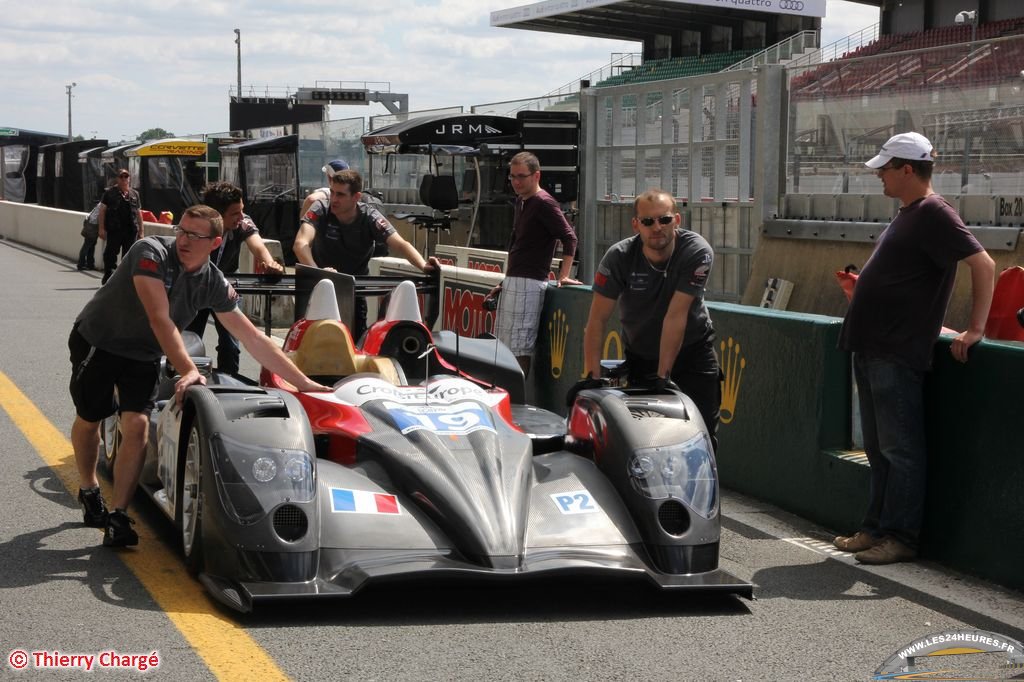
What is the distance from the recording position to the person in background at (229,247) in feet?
29.4

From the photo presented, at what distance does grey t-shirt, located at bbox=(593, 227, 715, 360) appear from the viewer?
6.81 metres

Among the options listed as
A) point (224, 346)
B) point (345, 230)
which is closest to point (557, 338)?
point (345, 230)

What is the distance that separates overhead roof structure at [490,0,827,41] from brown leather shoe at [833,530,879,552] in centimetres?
4443

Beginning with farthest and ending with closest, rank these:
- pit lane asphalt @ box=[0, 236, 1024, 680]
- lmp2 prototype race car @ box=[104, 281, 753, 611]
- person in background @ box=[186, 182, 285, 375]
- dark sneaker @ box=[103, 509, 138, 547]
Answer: person in background @ box=[186, 182, 285, 375] < dark sneaker @ box=[103, 509, 138, 547] < lmp2 prototype race car @ box=[104, 281, 753, 611] < pit lane asphalt @ box=[0, 236, 1024, 680]

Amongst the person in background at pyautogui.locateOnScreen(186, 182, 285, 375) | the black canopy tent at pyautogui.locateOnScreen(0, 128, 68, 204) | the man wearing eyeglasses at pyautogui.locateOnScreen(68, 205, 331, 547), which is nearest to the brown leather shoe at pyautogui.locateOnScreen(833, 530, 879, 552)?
the man wearing eyeglasses at pyautogui.locateOnScreen(68, 205, 331, 547)

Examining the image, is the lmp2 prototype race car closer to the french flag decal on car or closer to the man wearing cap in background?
the french flag decal on car

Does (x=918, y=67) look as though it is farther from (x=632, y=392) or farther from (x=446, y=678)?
(x=446, y=678)

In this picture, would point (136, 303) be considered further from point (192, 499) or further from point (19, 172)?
point (19, 172)

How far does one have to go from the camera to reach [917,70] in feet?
40.4

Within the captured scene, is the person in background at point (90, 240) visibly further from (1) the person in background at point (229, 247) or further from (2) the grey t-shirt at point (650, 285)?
(2) the grey t-shirt at point (650, 285)

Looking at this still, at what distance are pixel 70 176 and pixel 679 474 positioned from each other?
1749 inches

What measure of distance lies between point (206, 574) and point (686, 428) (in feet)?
6.67

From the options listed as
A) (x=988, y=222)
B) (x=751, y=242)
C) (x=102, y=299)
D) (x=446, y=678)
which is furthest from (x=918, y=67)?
(x=446, y=678)

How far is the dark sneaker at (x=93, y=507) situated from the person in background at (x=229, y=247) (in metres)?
2.04
